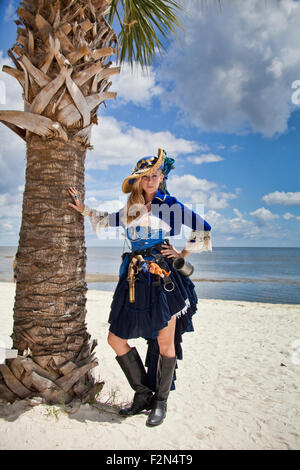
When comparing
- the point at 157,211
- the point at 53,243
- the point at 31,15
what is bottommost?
the point at 53,243

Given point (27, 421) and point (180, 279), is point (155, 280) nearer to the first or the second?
point (180, 279)

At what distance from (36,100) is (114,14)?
2.56 m

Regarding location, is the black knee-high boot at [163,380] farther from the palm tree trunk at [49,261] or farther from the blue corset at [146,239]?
the blue corset at [146,239]

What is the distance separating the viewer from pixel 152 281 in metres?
2.60

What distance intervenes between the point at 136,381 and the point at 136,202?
1694 mm

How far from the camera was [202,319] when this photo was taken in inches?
326

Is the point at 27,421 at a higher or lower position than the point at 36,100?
lower

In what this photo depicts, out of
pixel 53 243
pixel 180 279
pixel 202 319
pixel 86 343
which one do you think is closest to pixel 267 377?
pixel 180 279

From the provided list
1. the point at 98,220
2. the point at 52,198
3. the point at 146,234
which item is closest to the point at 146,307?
the point at 146,234

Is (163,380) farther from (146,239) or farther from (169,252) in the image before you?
(146,239)

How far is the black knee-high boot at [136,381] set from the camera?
106 inches

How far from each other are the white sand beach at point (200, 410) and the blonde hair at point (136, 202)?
1.76 meters

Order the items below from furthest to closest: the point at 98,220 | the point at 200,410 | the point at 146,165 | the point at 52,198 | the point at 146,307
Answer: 1. the point at 200,410
2. the point at 98,220
3. the point at 146,165
4. the point at 52,198
5. the point at 146,307

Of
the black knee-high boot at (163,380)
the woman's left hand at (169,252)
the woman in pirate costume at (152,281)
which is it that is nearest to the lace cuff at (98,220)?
the woman in pirate costume at (152,281)
